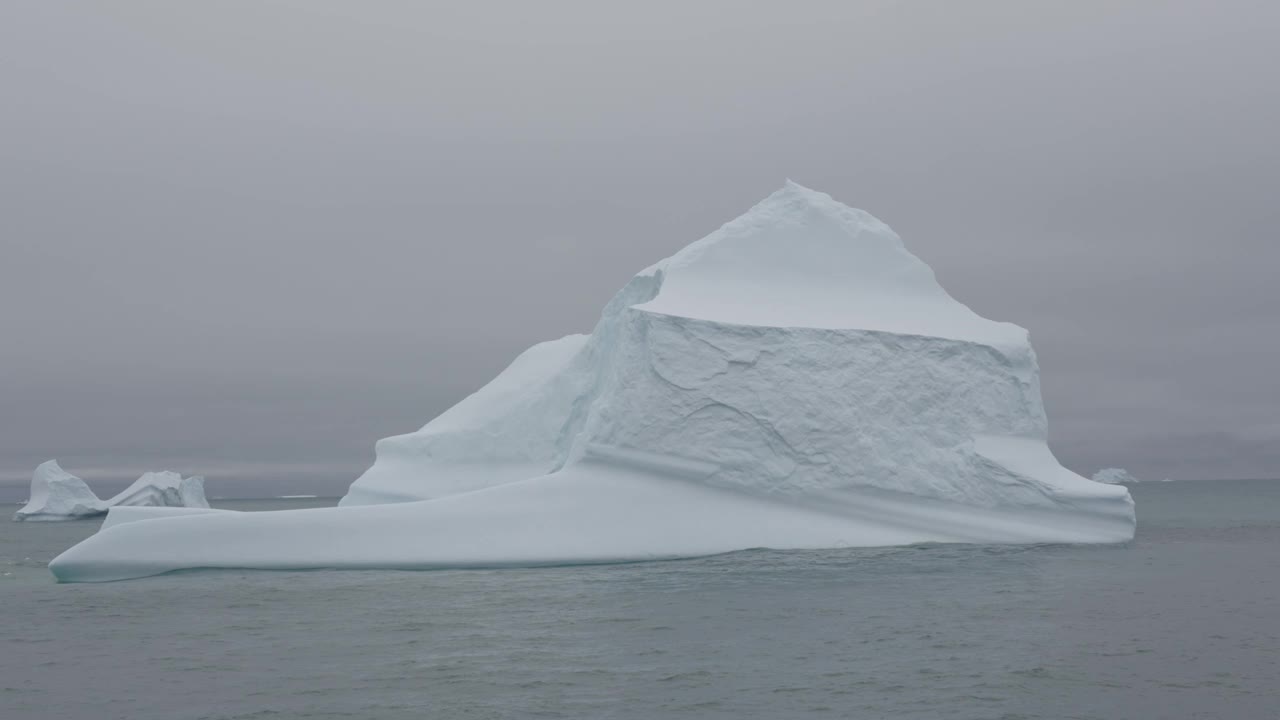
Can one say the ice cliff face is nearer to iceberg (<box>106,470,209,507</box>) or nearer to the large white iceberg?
the large white iceberg

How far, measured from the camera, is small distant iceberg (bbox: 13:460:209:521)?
40.5m

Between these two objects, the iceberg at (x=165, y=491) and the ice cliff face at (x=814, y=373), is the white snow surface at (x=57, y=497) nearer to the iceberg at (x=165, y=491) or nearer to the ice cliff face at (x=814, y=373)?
the iceberg at (x=165, y=491)

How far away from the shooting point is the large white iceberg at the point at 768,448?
15586mm

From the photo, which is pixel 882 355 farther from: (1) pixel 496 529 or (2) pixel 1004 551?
(1) pixel 496 529

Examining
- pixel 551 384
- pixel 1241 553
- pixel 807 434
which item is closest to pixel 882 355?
pixel 807 434

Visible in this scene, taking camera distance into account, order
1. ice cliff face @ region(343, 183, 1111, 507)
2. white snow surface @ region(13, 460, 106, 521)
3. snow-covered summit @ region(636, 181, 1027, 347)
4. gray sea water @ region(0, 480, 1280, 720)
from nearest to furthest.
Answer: gray sea water @ region(0, 480, 1280, 720) < ice cliff face @ region(343, 183, 1111, 507) < snow-covered summit @ region(636, 181, 1027, 347) < white snow surface @ region(13, 460, 106, 521)

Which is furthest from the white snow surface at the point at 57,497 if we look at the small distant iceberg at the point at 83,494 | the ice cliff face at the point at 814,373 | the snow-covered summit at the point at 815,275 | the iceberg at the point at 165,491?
the snow-covered summit at the point at 815,275

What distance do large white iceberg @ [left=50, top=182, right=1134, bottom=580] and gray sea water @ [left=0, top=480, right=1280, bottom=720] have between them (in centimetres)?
59

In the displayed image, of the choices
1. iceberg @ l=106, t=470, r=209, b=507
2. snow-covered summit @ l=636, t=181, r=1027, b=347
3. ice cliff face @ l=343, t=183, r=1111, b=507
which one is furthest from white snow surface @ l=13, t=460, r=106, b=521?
snow-covered summit @ l=636, t=181, r=1027, b=347

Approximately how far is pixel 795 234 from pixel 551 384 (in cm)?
700

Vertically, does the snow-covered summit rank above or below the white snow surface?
above

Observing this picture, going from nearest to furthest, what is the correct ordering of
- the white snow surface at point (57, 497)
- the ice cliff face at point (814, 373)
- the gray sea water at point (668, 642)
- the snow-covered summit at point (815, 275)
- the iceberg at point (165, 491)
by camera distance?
1. the gray sea water at point (668, 642)
2. the ice cliff face at point (814, 373)
3. the snow-covered summit at point (815, 275)
4. the iceberg at point (165, 491)
5. the white snow surface at point (57, 497)

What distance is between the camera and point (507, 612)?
11750mm

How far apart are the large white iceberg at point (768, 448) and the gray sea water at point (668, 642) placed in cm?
59
